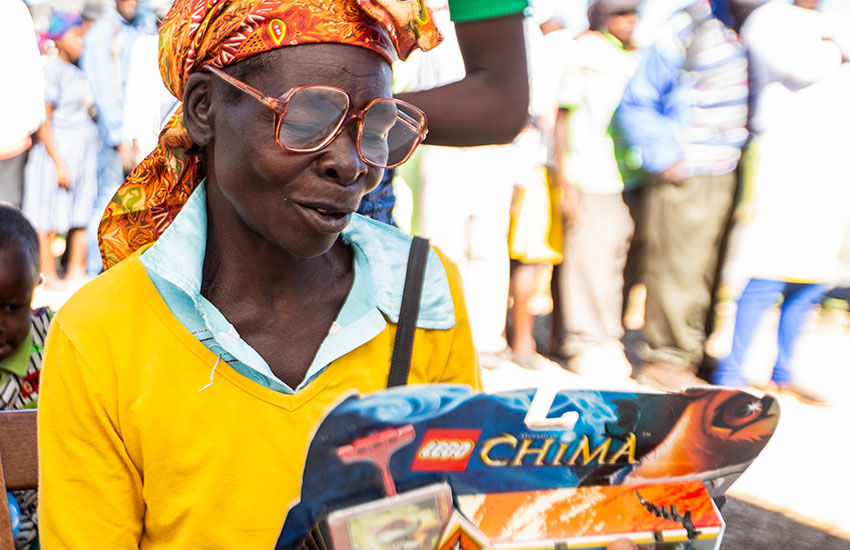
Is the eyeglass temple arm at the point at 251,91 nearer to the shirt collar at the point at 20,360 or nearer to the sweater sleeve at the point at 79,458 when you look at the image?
the sweater sleeve at the point at 79,458

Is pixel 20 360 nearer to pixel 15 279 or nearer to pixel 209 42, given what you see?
pixel 15 279

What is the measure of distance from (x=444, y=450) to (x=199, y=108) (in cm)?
66

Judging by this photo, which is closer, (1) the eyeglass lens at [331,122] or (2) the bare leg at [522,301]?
(1) the eyeglass lens at [331,122]

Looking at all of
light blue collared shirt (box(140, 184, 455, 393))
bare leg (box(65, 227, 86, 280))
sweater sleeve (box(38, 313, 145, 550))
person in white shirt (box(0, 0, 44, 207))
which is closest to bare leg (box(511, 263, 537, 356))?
person in white shirt (box(0, 0, 44, 207))

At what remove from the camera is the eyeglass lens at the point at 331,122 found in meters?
1.26

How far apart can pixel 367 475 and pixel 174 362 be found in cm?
41

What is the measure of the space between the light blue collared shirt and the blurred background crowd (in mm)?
3527

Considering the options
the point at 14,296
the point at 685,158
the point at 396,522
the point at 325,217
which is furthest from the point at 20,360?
the point at 685,158

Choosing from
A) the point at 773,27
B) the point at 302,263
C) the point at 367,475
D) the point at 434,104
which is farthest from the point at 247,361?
the point at 773,27

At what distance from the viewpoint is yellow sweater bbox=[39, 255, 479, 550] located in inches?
51.0

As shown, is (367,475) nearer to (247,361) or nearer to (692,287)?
(247,361)

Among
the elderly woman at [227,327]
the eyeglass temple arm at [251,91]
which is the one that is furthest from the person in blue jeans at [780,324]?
the eyeglass temple arm at [251,91]

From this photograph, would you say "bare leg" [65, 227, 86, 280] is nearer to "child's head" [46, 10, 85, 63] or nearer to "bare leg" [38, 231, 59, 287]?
"bare leg" [38, 231, 59, 287]

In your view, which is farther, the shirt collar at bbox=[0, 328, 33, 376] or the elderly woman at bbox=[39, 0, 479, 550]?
the shirt collar at bbox=[0, 328, 33, 376]
